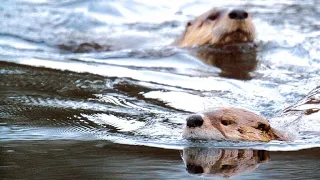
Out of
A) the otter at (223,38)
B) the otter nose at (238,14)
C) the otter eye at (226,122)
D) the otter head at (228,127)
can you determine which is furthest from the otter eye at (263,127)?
the otter nose at (238,14)

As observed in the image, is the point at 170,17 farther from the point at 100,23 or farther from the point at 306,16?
the point at 306,16

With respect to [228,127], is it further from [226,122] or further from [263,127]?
[263,127]

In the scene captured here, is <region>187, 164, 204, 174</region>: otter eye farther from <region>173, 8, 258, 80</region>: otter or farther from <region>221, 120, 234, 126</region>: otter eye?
<region>173, 8, 258, 80</region>: otter

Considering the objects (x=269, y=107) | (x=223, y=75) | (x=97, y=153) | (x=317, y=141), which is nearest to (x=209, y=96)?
(x=269, y=107)

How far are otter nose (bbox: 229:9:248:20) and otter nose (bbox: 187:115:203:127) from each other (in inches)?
154

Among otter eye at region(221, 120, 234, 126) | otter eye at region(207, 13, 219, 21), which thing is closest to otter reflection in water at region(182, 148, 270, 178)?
otter eye at region(221, 120, 234, 126)

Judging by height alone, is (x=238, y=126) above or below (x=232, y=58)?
below

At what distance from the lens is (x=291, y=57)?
828cm

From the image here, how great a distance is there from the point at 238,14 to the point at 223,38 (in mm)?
350

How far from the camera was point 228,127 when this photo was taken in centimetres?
491

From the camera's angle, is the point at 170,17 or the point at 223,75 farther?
the point at 170,17

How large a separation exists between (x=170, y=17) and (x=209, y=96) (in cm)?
536

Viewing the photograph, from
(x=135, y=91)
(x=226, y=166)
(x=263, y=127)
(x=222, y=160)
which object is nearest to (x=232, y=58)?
(x=135, y=91)

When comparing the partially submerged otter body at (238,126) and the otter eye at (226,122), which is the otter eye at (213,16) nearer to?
the partially submerged otter body at (238,126)
